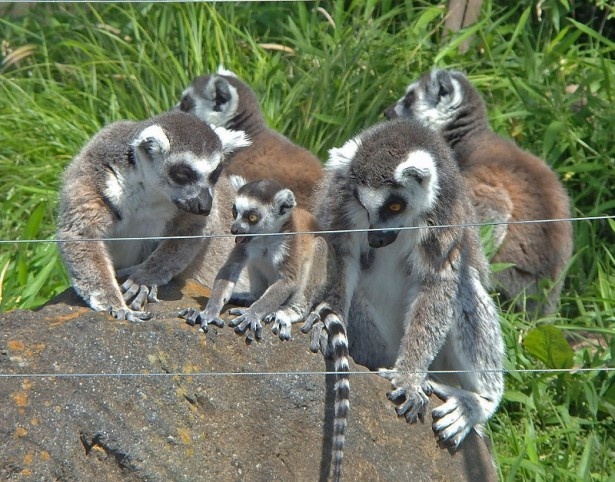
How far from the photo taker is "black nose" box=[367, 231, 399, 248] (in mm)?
4848

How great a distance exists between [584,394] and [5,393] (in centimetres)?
323

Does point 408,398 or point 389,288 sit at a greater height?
point 389,288

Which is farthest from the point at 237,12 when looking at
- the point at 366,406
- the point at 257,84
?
the point at 366,406

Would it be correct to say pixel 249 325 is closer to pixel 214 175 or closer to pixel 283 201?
pixel 283 201

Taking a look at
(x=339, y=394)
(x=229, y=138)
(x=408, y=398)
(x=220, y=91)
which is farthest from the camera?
(x=220, y=91)

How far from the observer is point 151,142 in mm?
5180

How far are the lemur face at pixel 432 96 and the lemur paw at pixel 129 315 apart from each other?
372 centimetres

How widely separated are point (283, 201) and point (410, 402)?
1197 millimetres

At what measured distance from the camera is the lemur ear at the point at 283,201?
5305mm

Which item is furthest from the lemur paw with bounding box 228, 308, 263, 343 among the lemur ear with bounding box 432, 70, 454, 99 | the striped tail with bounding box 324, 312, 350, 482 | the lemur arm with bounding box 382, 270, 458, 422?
the lemur ear with bounding box 432, 70, 454, 99

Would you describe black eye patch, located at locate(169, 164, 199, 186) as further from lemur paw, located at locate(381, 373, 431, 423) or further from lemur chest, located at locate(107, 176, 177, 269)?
lemur paw, located at locate(381, 373, 431, 423)

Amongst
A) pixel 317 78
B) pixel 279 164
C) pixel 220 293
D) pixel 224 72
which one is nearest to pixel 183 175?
pixel 220 293

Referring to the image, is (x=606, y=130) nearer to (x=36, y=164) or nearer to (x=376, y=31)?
(x=376, y=31)

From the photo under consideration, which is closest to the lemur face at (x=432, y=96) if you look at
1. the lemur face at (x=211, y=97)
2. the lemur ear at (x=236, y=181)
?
the lemur face at (x=211, y=97)
